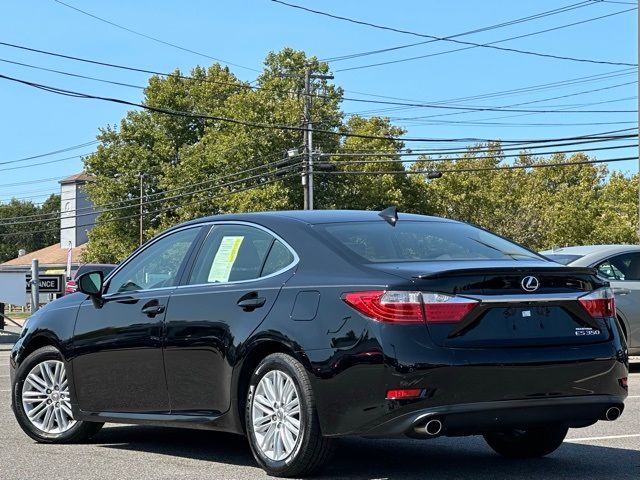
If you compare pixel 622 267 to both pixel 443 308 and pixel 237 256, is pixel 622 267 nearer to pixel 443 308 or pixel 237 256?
pixel 237 256

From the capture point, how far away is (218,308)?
6926mm

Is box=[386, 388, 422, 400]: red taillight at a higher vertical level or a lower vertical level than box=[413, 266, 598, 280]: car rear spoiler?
lower

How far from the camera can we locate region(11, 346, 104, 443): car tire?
26.9 ft

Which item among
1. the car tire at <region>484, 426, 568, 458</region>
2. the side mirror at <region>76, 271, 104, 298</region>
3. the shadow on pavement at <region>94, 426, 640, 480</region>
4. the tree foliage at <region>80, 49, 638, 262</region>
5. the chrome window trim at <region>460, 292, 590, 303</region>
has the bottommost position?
the shadow on pavement at <region>94, 426, 640, 480</region>

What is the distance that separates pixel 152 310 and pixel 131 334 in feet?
0.78

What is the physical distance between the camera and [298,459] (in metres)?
6.29

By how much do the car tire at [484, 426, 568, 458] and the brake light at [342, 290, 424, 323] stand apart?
1.67m

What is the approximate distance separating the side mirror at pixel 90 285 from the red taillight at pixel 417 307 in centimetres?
260

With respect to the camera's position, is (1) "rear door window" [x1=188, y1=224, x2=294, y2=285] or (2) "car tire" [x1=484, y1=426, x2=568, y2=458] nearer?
(1) "rear door window" [x1=188, y1=224, x2=294, y2=285]

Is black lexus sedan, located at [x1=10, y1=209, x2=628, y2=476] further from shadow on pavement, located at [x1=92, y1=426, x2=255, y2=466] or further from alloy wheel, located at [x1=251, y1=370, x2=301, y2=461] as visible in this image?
shadow on pavement, located at [x1=92, y1=426, x2=255, y2=466]

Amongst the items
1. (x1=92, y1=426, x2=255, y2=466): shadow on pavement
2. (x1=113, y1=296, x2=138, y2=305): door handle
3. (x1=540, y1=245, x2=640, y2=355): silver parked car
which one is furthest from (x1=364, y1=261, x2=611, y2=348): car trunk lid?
(x1=540, y1=245, x2=640, y2=355): silver parked car

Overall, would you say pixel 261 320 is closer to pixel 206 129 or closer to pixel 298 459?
pixel 298 459

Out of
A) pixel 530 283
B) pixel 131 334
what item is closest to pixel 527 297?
pixel 530 283

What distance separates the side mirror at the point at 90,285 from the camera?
7.93 m
